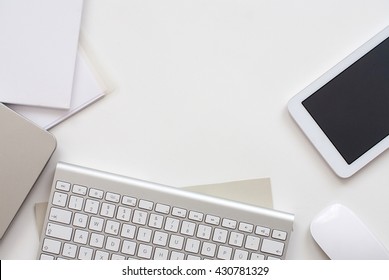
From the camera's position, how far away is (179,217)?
788 millimetres

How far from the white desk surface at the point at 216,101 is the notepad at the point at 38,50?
0.08 ft

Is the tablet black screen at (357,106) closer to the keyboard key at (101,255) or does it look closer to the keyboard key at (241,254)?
the keyboard key at (241,254)

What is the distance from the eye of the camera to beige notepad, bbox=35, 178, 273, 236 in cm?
81

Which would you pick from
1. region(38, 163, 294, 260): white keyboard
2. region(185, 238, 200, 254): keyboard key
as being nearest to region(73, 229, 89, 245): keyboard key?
region(38, 163, 294, 260): white keyboard

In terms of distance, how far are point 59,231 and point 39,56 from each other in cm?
21

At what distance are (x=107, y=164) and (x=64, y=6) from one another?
20 cm

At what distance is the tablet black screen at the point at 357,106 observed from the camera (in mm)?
796

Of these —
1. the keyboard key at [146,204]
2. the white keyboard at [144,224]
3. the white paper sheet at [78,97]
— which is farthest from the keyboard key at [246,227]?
the white paper sheet at [78,97]

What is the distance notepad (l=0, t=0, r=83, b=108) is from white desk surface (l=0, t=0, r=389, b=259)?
1.0 inches

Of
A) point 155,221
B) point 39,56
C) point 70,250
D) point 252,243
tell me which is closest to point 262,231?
point 252,243

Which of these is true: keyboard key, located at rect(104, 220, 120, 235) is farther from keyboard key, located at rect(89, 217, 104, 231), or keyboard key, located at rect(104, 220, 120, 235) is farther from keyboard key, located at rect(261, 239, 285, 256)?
keyboard key, located at rect(261, 239, 285, 256)

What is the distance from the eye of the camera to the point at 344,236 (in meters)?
0.80

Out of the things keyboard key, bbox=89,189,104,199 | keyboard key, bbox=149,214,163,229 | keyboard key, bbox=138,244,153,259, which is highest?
keyboard key, bbox=89,189,104,199

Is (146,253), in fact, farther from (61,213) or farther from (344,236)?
(344,236)
